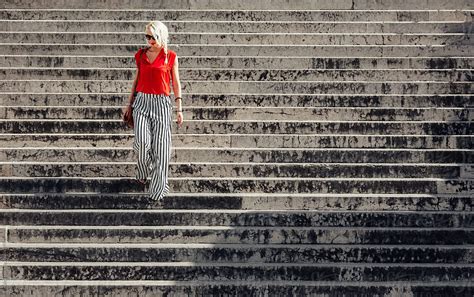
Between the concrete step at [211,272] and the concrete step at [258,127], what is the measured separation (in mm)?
1937

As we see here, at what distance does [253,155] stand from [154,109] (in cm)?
107

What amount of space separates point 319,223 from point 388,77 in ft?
8.39

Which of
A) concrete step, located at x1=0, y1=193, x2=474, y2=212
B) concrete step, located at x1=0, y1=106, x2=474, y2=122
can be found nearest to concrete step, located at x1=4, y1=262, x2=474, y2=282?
concrete step, located at x1=0, y1=193, x2=474, y2=212

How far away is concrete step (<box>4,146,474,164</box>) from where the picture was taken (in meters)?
9.89

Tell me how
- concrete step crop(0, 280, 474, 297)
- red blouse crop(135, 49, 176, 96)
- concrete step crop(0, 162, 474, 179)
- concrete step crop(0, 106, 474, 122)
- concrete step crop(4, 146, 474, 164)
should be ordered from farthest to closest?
concrete step crop(0, 106, 474, 122), concrete step crop(4, 146, 474, 164), concrete step crop(0, 162, 474, 179), red blouse crop(135, 49, 176, 96), concrete step crop(0, 280, 474, 297)

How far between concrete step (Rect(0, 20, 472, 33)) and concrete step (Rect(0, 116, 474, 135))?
2111 millimetres

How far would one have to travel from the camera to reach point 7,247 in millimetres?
8891

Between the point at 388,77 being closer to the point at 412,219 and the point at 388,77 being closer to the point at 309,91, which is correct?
the point at 309,91

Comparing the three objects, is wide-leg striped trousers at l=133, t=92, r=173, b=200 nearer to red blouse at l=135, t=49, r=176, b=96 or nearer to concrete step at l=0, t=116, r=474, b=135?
red blouse at l=135, t=49, r=176, b=96

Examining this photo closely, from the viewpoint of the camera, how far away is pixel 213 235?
902 cm

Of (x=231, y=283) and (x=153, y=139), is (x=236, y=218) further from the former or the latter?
(x=153, y=139)

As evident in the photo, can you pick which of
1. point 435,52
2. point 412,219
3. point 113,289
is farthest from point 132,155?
point 435,52

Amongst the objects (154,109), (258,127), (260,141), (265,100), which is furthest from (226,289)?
(265,100)

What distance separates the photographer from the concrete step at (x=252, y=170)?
31.7ft
